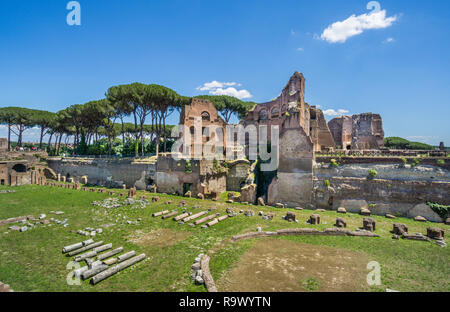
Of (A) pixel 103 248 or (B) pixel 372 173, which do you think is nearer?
(A) pixel 103 248

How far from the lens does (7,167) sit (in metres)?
24.3

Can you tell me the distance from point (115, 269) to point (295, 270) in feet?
19.6

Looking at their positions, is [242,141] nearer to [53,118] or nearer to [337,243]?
[337,243]

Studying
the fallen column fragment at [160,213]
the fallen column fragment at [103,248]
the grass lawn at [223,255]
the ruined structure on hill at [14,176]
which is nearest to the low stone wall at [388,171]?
the grass lawn at [223,255]

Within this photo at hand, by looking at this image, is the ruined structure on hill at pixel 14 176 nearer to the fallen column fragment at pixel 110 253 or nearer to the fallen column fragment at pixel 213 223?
the fallen column fragment at pixel 110 253

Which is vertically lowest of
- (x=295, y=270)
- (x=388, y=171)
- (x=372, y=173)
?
(x=295, y=270)

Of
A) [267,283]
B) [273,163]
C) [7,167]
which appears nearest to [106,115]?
[7,167]

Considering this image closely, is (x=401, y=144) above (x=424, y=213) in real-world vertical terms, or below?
above

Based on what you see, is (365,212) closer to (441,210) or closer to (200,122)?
(441,210)

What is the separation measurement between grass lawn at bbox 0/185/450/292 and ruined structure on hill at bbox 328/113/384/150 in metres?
16.4

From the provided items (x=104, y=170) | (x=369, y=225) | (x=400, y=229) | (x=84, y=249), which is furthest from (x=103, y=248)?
(x=104, y=170)

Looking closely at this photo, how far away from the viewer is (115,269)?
718cm

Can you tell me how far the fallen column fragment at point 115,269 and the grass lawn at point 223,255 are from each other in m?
0.19

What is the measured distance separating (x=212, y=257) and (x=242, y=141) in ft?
76.6
